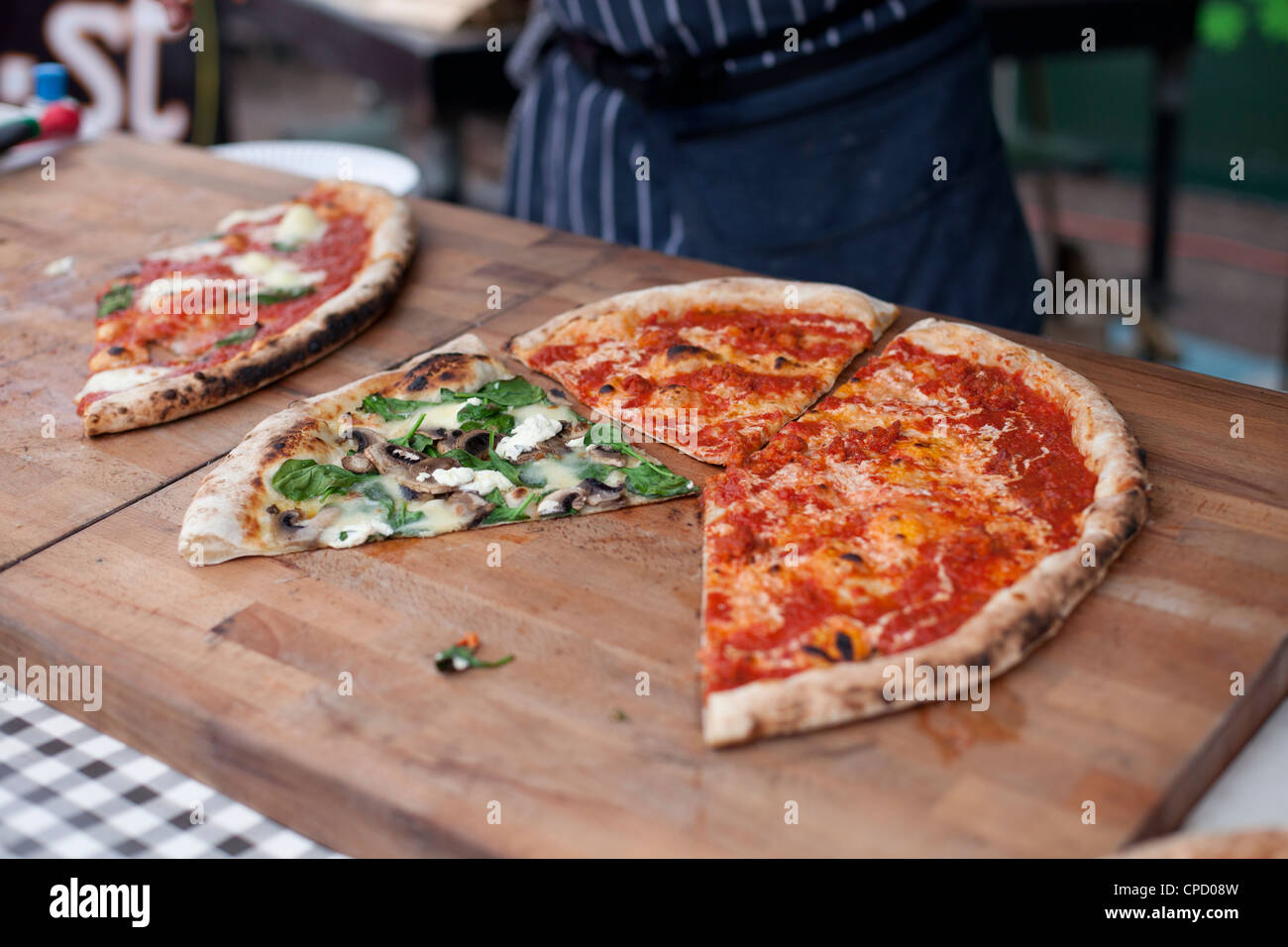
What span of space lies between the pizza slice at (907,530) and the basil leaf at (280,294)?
173 cm

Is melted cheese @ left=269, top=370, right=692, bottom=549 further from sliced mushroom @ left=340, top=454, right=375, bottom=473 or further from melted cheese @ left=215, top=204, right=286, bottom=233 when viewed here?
melted cheese @ left=215, top=204, right=286, bottom=233

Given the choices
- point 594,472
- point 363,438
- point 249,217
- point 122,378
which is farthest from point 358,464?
point 249,217

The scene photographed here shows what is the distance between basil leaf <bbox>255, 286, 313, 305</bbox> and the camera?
381cm

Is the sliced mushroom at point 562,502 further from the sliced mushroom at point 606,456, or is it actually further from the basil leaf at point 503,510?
the sliced mushroom at point 606,456

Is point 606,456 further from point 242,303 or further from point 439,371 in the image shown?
point 242,303

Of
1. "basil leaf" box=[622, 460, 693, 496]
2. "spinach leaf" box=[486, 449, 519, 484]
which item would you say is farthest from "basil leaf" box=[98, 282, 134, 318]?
"basil leaf" box=[622, 460, 693, 496]

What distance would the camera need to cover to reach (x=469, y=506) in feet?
9.04

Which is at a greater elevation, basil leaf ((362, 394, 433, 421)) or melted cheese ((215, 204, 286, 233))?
melted cheese ((215, 204, 286, 233))

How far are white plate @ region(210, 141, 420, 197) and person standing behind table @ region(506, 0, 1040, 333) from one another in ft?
2.75

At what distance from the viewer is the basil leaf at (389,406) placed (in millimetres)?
3127

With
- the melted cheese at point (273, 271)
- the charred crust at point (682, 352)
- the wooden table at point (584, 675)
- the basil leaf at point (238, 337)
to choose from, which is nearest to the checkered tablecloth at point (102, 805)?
the wooden table at point (584, 675)

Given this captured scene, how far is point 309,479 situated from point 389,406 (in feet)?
1.31
